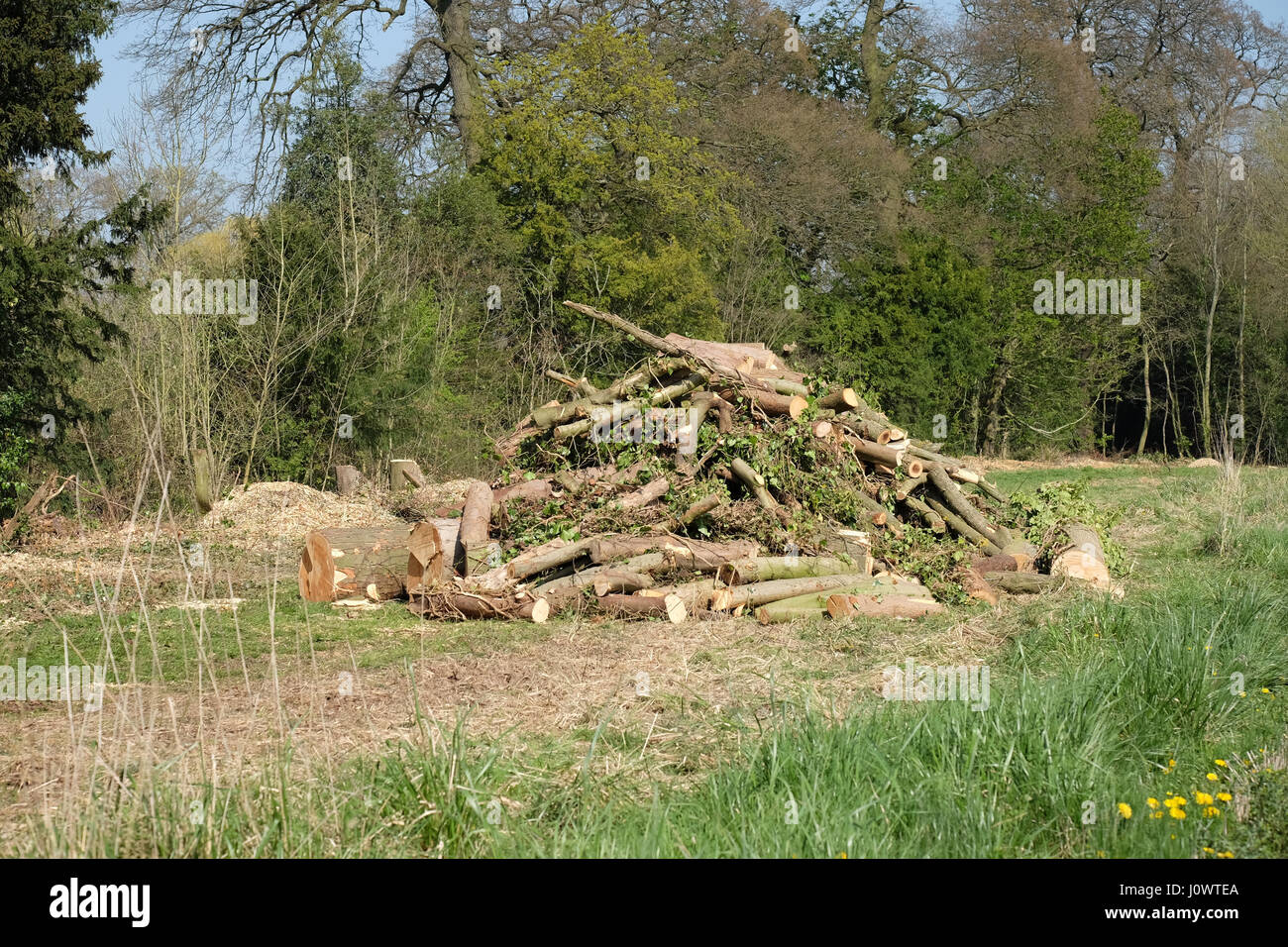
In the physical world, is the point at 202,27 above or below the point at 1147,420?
above

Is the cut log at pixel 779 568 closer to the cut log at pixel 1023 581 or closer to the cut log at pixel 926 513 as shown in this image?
the cut log at pixel 1023 581

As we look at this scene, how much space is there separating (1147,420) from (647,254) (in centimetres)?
1551

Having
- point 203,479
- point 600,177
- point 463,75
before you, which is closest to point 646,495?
point 203,479

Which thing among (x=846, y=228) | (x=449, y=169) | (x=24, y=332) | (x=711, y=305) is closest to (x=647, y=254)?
(x=711, y=305)

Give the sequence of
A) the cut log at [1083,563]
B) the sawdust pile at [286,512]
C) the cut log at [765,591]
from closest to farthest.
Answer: the cut log at [765,591] < the cut log at [1083,563] < the sawdust pile at [286,512]

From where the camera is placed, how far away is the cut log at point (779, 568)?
30.5 ft

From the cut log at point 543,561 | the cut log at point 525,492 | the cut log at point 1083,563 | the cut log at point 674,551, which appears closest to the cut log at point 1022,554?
the cut log at point 1083,563

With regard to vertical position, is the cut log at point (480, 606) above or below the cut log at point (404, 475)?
below

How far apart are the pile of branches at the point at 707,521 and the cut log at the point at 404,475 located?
14.1ft

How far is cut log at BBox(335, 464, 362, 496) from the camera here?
16.7 m

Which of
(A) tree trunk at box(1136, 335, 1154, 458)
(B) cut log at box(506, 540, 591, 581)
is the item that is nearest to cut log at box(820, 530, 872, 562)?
(B) cut log at box(506, 540, 591, 581)

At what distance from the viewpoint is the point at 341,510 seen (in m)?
14.9

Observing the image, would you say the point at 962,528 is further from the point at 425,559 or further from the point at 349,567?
the point at 349,567
